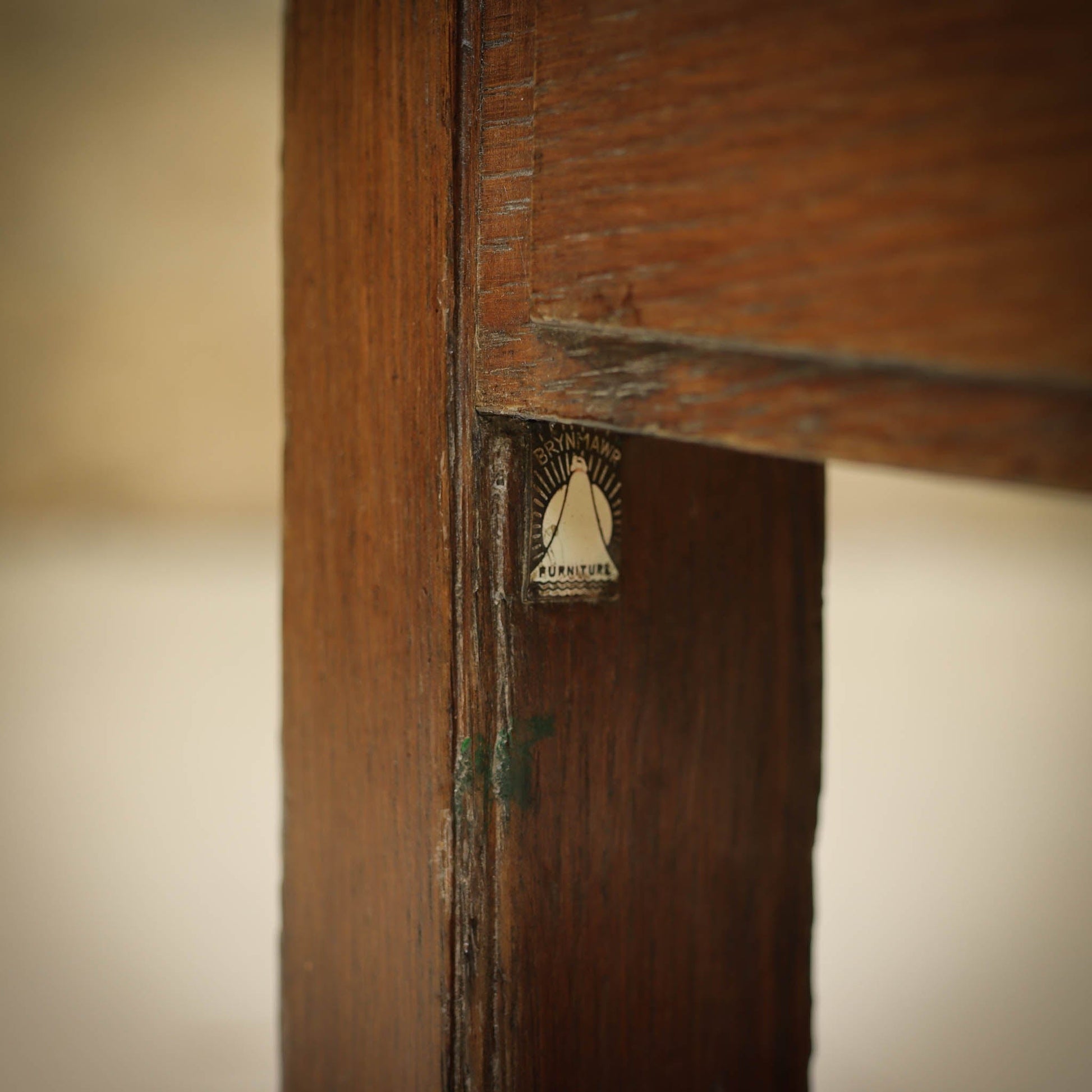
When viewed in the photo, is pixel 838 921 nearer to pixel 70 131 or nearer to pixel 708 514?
pixel 708 514

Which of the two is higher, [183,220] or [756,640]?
[183,220]

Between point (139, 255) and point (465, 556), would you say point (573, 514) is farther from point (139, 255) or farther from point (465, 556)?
point (139, 255)

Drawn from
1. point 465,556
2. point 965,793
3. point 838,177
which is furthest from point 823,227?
point 965,793

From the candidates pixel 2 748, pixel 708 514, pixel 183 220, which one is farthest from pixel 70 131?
pixel 708 514

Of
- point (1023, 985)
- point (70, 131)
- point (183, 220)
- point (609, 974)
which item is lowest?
point (1023, 985)

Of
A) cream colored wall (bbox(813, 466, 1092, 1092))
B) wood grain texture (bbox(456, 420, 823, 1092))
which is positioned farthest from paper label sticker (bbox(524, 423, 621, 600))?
cream colored wall (bbox(813, 466, 1092, 1092))
